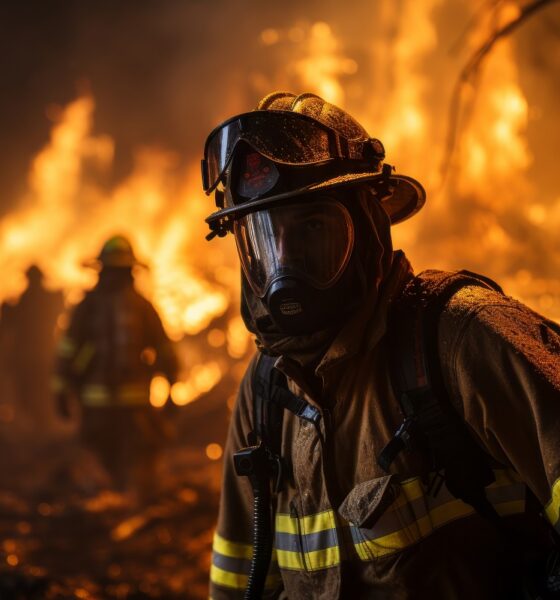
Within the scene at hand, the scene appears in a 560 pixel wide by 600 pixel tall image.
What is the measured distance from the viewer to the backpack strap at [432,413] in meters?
1.50

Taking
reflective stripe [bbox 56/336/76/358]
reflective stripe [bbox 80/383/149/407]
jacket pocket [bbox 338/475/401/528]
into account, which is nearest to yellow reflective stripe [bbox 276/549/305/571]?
jacket pocket [bbox 338/475/401/528]

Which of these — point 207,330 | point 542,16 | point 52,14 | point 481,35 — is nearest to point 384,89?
point 481,35

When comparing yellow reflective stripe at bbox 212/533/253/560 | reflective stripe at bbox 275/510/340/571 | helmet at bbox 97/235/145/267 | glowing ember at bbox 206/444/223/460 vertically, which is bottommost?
glowing ember at bbox 206/444/223/460

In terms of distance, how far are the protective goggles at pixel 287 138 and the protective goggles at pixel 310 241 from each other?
0.15m

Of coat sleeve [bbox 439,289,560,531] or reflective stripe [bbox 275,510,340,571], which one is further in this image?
reflective stripe [bbox 275,510,340,571]

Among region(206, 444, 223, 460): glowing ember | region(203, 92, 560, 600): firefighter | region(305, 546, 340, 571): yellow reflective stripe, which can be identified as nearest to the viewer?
region(203, 92, 560, 600): firefighter

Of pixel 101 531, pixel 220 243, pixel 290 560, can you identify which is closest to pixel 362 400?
pixel 290 560

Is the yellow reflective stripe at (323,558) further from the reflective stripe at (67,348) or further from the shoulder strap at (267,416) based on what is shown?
the reflective stripe at (67,348)

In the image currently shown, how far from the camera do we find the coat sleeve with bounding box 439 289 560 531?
4.44 ft

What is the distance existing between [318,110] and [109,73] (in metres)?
13.0

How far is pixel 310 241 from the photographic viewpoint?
181 cm

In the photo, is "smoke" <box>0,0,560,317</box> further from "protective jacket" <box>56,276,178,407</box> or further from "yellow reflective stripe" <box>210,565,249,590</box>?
A: "yellow reflective stripe" <box>210,565,249,590</box>

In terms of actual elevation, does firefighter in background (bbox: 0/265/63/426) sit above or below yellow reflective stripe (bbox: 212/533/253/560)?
above

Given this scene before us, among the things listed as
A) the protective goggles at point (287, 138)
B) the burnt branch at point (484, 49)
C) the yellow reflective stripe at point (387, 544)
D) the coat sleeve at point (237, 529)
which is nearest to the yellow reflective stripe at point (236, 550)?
the coat sleeve at point (237, 529)
